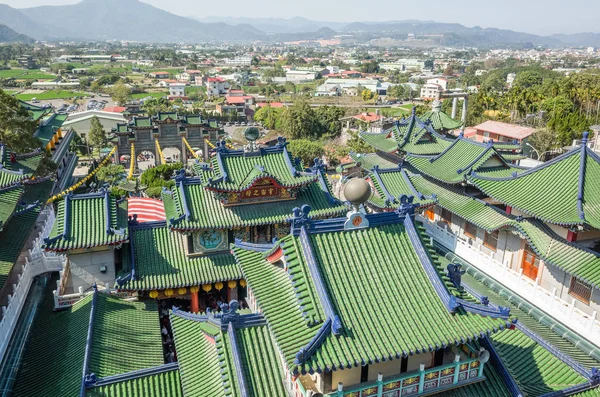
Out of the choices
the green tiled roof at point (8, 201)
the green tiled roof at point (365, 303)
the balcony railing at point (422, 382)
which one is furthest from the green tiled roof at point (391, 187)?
the green tiled roof at point (8, 201)

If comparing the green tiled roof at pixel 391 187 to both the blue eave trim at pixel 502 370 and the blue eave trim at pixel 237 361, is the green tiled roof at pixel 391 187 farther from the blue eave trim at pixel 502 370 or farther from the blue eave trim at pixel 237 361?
the blue eave trim at pixel 237 361

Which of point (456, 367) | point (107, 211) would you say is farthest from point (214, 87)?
point (456, 367)

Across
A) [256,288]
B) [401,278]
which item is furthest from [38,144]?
[401,278]

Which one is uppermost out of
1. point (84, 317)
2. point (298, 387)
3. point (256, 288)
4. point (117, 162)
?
point (256, 288)

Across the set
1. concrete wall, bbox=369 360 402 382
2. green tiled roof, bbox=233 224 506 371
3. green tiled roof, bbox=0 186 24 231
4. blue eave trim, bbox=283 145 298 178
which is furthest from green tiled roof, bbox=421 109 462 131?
concrete wall, bbox=369 360 402 382

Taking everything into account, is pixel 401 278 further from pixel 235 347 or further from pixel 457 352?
pixel 235 347

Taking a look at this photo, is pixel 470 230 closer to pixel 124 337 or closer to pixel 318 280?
pixel 318 280

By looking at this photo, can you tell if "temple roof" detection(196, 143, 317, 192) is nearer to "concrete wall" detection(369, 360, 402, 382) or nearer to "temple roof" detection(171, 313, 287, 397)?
"temple roof" detection(171, 313, 287, 397)

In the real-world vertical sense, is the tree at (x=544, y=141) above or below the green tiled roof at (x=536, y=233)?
Answer: below
